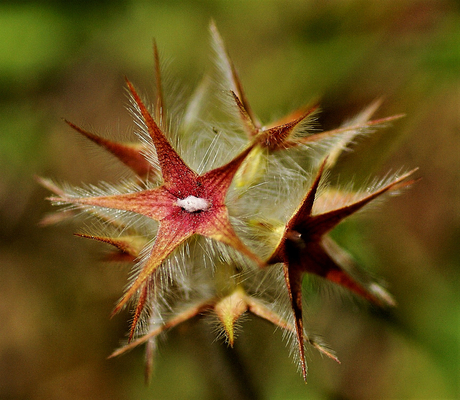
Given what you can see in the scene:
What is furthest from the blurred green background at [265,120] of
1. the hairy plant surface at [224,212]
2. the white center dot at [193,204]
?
the white center dot at [193,204]

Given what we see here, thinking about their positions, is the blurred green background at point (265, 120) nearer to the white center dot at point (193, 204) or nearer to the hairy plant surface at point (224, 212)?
the hairy plant surface at point (224, 212)

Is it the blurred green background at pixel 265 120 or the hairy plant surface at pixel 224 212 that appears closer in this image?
the hairy plant surface at pixel 224 212

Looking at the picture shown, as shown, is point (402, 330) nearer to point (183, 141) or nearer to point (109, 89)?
point (183, 141)

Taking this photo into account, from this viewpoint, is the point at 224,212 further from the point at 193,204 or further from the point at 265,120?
the point at 265,120

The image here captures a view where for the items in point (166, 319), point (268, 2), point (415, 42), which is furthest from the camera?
point (268, 2)

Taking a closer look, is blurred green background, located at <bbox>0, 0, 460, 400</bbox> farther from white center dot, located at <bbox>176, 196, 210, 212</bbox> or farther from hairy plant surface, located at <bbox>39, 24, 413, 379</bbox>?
white center dot, located at <bbox>176, 196, 210, 212</bbox>

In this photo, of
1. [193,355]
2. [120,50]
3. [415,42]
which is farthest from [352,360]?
[120,50]

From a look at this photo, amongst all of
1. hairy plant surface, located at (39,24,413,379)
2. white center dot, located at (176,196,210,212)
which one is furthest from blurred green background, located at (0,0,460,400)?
white center dot, located at (176,196,210,212)
